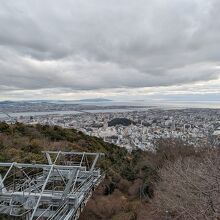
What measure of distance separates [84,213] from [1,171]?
4201 millimetres

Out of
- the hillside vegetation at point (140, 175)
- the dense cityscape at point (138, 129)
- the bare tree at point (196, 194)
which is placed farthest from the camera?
the dense cityscape at point (138, 129)

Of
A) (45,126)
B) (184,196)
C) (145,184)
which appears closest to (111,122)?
(45,126)

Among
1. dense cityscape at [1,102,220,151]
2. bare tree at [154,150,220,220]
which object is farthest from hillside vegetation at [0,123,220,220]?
dense cityscape at [1,102,220,151]

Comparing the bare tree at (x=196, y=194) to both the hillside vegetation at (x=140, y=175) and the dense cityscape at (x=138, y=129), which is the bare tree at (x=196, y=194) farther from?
the dense cityscape at (x=138, y=129)

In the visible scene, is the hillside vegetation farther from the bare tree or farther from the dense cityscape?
the dense cityscape

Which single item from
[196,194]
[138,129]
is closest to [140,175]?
[196,194]

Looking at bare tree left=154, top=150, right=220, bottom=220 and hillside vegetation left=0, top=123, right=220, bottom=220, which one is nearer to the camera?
bare tree left=154, top=150, right=220, bottom=220

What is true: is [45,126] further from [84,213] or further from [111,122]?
[111,122]

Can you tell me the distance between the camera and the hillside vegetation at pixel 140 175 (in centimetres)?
957

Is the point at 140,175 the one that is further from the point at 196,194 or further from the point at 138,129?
the point at 138,129

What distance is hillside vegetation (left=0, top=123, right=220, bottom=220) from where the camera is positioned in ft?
31.4

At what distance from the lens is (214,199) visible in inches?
276

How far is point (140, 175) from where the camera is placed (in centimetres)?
2100

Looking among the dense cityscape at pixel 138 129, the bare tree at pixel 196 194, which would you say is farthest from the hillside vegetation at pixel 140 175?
the dense cityscape at pixel 138 129
